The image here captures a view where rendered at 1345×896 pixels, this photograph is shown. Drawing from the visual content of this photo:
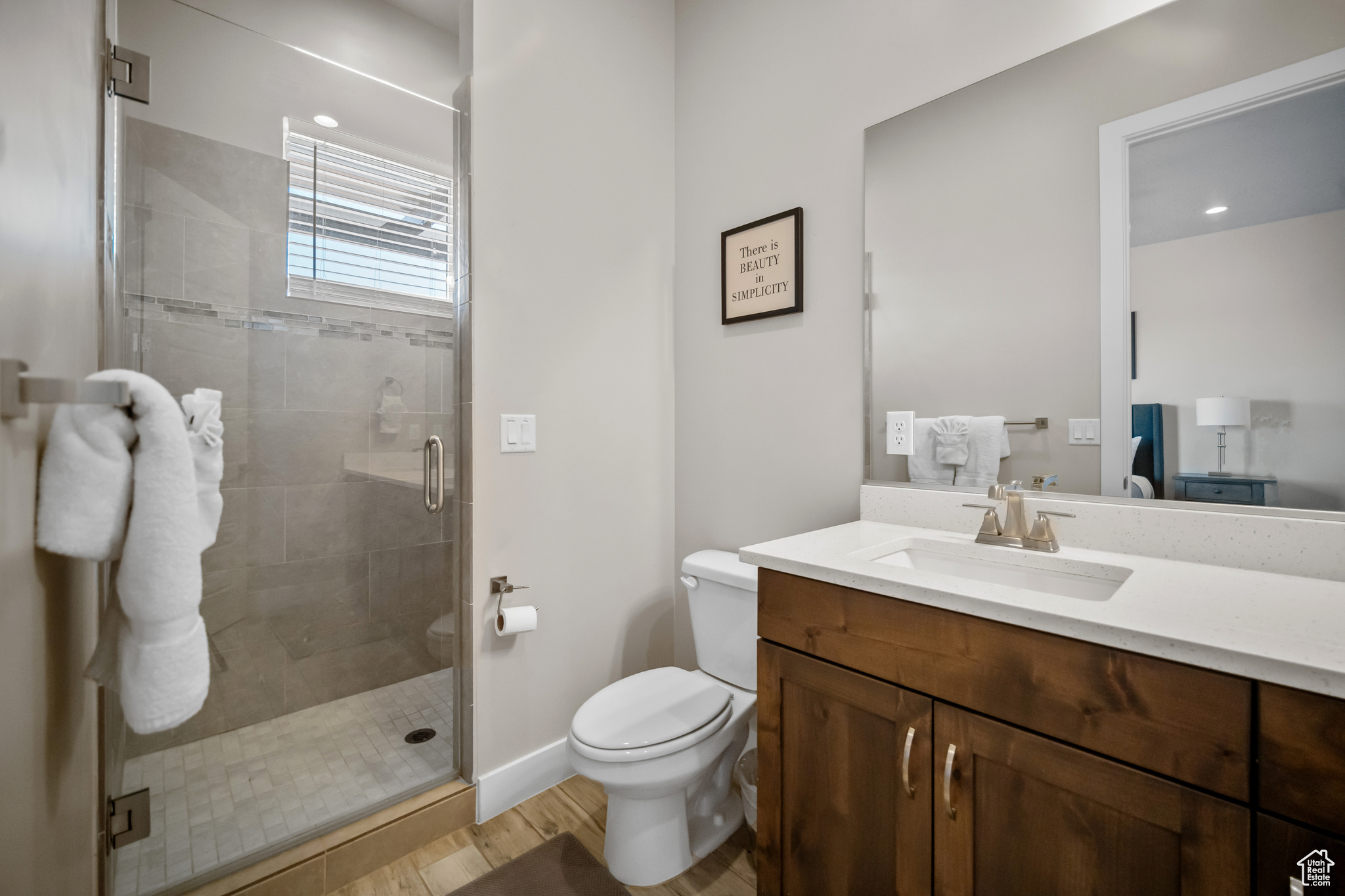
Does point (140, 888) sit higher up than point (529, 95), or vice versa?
point (529, 95)

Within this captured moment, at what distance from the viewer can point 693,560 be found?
68.9 inches

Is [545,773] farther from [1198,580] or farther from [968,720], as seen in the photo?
[1198,580]

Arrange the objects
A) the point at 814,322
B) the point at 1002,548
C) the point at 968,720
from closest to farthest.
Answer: the point at 968,720, the point at 1002,548, the point at 814,322

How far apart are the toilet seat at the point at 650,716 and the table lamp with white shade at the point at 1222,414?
1.21 metres

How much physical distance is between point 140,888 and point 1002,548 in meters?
2.03

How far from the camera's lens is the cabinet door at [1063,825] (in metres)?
0.68

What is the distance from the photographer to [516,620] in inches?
63.7

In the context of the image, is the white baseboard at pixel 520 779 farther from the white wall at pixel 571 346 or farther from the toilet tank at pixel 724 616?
the toilet tank at pixel 724 616

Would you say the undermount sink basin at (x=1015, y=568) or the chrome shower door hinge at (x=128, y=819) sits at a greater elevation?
the undermount sink basin at (x=1015, y=568)

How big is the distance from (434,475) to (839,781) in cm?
130

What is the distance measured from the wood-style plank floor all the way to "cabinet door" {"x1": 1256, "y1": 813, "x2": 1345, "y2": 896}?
1072 mm

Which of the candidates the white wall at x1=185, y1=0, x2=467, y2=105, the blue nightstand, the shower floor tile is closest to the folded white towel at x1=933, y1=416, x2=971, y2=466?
the blue nightstand

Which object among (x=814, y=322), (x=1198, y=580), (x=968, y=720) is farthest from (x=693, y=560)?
(x=1198, y=580)

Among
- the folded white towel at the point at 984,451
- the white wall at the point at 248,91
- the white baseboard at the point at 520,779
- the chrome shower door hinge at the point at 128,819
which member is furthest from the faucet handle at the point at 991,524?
the chrome shower door hinge at the point at 128,819
